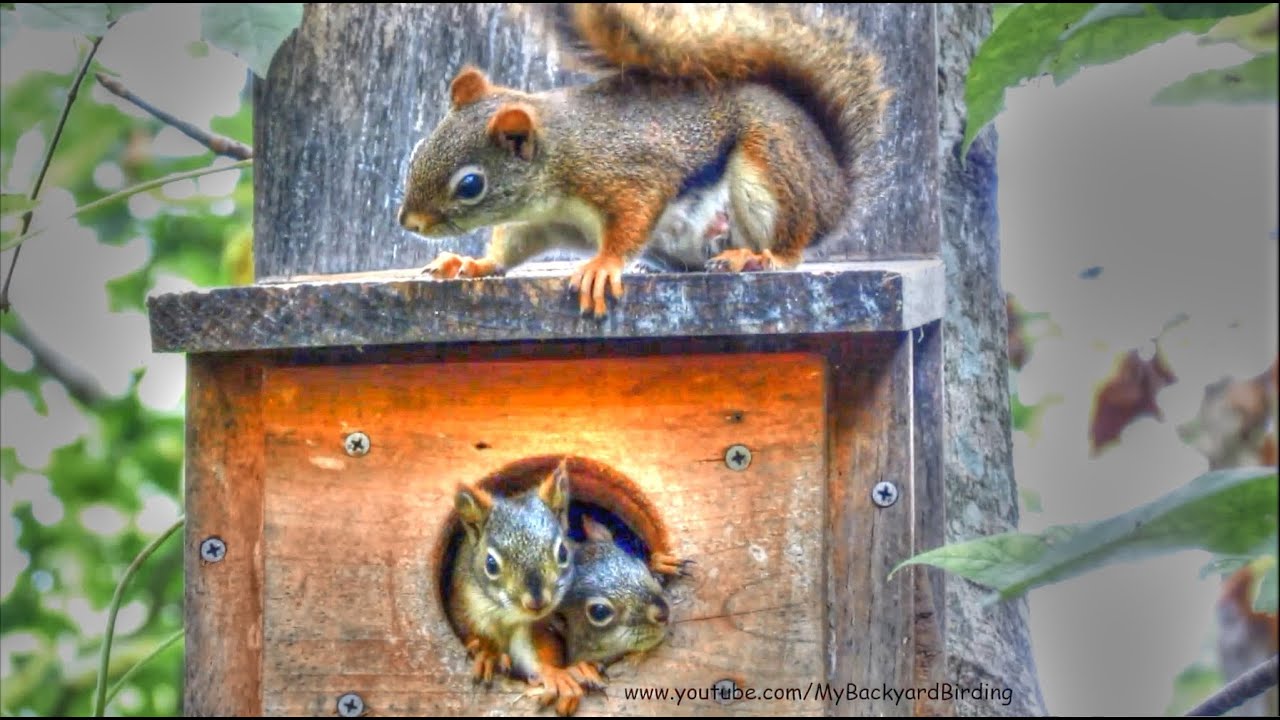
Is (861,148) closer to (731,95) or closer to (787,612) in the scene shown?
(731,95)

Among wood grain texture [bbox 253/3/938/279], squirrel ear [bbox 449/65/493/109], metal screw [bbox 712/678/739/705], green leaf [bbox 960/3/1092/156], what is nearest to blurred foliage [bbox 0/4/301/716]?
wood grain texture [bbox 253/3/938/279]

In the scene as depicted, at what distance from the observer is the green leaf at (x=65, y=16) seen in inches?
30.7

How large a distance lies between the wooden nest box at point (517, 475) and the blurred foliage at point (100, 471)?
982 mm

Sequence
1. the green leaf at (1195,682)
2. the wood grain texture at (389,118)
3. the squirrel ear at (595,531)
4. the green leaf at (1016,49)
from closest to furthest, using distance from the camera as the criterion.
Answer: the green leaf at (1016,49)
the squirrel ear at (595,531)
the wood grain texture at (389,118)
the green leaf at (1195,682)

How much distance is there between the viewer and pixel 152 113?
212cm

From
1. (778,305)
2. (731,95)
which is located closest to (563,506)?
(778,305)

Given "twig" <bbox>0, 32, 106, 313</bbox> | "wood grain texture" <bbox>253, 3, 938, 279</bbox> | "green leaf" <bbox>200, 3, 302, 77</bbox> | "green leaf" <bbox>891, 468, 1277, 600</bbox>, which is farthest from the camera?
"wood grain texture" <bbox>253, 3, 938, 279</bbox>

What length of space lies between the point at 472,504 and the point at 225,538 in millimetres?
315

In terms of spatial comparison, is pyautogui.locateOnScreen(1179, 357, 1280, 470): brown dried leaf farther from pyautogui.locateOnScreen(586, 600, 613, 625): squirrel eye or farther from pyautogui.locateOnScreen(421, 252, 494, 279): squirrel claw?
pyautogui.locateOnScreen(421, 252, 494, 279): squirrel claw

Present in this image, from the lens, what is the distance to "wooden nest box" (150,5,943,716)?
164 centimetres

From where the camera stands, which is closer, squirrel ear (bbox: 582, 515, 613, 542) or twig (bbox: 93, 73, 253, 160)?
squirrel ear (bbox: 582, 515, 613, 542)

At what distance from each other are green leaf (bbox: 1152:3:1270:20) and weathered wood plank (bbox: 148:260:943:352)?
3.32ft

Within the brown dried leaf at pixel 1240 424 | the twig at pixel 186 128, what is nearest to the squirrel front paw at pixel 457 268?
the twig at pixel 186 128

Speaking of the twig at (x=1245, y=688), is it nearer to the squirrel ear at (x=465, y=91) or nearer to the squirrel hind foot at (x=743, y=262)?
the squirrel hind foot at (x=743, y=262)
